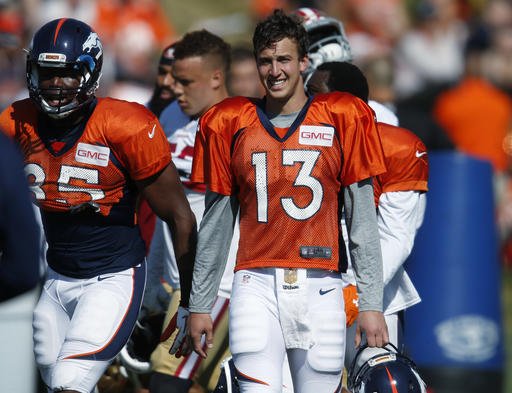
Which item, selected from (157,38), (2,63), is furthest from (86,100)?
(157,38)

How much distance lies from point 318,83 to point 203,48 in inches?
37.8

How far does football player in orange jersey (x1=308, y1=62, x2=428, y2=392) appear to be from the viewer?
18.4ft

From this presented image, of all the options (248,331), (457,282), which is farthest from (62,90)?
(457,282)

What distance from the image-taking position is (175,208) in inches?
210

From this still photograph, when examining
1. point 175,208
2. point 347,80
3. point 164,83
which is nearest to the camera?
point 175,208

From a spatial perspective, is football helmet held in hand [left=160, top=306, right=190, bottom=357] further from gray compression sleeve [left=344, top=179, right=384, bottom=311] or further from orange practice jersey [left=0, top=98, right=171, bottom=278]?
gray compression sleeve [left=344, top=179, right=384, bottom=311]

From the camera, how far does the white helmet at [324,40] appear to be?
6.52m

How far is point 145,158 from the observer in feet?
17.1

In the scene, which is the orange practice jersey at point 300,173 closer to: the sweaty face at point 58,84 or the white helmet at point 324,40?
the sweaty face at point 58,84

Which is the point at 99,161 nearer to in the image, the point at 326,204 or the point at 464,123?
the point at 326,204

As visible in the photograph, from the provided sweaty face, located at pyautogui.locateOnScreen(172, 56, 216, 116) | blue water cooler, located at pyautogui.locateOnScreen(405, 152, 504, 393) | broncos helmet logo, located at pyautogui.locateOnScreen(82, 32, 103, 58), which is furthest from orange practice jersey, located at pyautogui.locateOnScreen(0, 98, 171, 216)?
blue water cooler, located at pyautogui.locateOnScreen(405, 152, 504, 393)

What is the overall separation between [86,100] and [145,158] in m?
0.37

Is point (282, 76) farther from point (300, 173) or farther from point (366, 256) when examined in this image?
point (366, 256)

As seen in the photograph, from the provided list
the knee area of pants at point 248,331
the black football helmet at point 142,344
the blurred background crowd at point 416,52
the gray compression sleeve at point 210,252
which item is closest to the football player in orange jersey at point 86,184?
the gray compression sleeve at point 210,252
